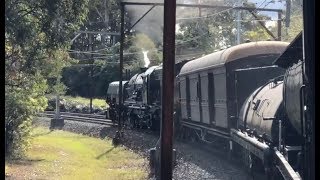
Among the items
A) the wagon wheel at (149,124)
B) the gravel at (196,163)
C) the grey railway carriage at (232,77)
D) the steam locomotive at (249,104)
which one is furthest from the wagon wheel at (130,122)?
the grey railway carriage at (232,77)

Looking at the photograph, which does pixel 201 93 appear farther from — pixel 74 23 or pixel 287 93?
pixel 287 93

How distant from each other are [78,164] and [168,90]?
7.89 meters

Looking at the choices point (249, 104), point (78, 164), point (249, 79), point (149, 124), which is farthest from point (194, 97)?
point (149, 124)

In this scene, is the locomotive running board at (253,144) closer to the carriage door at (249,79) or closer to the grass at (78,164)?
the carriage door at (249,79)

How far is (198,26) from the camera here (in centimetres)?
3206

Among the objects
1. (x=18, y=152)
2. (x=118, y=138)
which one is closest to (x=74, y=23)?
(x=18, y=152)

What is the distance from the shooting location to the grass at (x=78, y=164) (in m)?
11.1

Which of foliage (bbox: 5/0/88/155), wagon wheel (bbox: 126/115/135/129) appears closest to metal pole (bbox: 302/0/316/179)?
foliage (bbox: 5/0/88/155)

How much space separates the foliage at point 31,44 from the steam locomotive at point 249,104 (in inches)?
154

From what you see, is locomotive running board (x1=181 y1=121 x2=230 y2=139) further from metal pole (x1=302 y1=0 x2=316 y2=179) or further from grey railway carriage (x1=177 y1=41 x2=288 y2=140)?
metal pole (x1=302 y1=0 x2=316 y2=179)

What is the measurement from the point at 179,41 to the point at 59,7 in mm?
22264

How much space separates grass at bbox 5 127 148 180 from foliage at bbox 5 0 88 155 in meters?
0.63

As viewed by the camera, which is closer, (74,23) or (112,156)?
(74,23)

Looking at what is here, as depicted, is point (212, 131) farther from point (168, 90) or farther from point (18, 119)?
point (168, 90)
